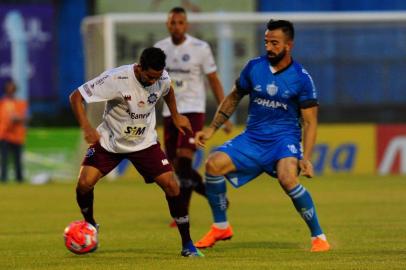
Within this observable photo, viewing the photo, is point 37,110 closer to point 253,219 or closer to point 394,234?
point 253,219

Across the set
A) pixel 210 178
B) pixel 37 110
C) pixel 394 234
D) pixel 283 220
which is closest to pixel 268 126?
pixel 210 178

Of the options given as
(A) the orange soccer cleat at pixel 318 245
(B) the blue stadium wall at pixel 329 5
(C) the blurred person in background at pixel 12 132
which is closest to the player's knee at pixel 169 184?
(A) the orange soccer cleat at pixel 318 245

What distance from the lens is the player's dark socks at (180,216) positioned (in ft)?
37.3

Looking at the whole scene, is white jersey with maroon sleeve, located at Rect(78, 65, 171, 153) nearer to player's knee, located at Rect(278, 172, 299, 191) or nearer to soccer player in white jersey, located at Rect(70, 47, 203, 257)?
soccer player in white jersey, located at Rect(70, 47, 203, 257)

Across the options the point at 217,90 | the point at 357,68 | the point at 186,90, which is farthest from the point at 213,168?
the point at 357,68

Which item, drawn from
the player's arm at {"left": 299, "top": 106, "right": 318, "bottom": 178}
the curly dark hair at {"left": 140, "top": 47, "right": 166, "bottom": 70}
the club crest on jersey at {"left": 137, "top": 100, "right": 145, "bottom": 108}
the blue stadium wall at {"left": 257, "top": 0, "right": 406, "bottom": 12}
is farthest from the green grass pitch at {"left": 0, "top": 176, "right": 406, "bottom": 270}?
the blue stadium wall at {"left": 257, "top": 0, "right": 406, "bottom": 12}

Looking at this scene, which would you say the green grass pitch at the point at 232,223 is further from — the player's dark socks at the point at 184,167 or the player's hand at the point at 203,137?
the player's hand at the point at 203,137

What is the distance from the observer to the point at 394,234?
1357 centimetres

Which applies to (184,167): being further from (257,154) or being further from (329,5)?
(329,5)

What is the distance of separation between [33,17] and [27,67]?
129 cm

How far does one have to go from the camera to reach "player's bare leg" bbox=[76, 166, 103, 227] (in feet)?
38.4

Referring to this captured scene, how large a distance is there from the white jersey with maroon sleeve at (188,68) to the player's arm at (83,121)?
3676 mm

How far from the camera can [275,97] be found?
11.8m

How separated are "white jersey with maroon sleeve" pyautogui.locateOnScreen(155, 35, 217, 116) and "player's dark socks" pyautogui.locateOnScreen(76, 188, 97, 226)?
337 cm
